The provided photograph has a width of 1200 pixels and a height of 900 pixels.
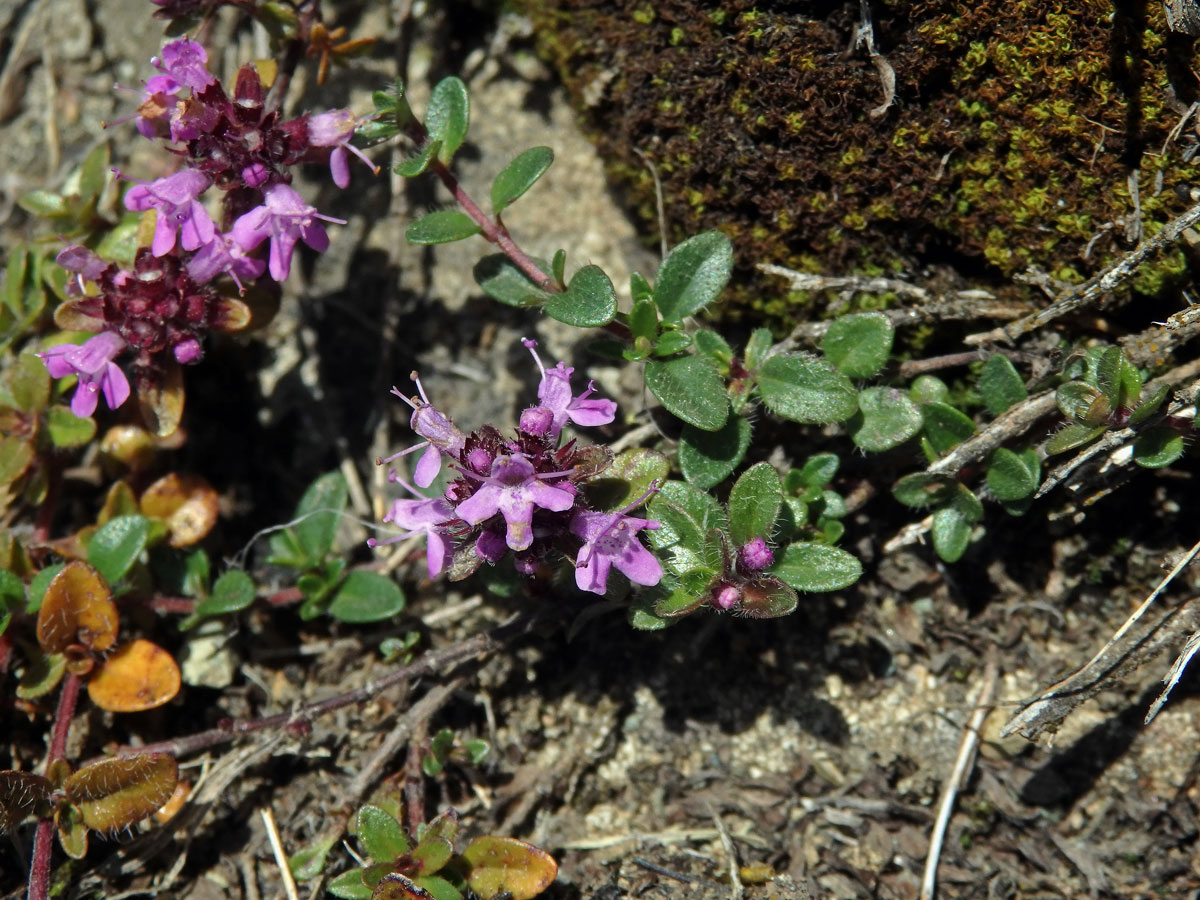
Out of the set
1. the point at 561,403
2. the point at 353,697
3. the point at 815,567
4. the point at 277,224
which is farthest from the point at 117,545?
the point at 815,567

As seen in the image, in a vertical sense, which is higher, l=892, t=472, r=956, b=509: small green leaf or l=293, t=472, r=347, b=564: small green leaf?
l=892, t=472, r=956, b=509: small green leaf

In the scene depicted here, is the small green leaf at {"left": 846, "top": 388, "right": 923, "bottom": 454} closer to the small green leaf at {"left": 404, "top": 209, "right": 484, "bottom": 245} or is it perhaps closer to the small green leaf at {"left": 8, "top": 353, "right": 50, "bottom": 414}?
the small green leaf at {"left": 404, "top": 209, "right": 484, "bottom": 245}

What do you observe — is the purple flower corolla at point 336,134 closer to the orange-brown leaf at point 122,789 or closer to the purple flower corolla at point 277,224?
the purple flower corolla at point 277,224

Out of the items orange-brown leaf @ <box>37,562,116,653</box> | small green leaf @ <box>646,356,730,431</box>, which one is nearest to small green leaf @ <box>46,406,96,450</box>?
orange-brown leaf @ <box>37,562,116,653</box>

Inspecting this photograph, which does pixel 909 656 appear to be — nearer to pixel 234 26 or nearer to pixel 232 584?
pixel 232 584

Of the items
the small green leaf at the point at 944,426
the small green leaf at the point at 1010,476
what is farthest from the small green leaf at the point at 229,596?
the small green leaf at the point at 1010,476

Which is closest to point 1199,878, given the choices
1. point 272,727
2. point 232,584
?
point 272,727
